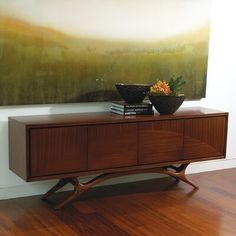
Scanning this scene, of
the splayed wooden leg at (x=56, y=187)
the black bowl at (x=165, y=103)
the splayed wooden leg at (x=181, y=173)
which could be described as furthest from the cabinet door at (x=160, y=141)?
the splayed wooden leg at (x=56, y=187)

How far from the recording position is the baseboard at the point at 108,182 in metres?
3.30

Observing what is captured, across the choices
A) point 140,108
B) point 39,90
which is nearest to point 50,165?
point 39,90

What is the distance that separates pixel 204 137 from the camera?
3584mm

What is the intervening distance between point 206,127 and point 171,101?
0.42 metres

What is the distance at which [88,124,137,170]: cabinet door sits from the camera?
10.2 feet

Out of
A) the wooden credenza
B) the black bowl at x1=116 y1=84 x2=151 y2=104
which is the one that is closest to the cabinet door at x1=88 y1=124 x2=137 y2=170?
the wooden credenza

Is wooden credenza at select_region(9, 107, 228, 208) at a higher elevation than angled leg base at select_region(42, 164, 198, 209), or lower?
higher

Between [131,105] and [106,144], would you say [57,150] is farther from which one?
[131,105]

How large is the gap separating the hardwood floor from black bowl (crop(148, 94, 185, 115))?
0.68 m

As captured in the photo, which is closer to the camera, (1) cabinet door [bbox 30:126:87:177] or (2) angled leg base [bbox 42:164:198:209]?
(1) cabinet door [bbox 30:126:87:177]

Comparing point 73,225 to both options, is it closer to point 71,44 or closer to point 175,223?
point 175,223

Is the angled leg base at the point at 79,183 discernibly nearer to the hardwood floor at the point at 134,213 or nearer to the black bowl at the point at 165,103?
the hardwood floor at the point at 134,213

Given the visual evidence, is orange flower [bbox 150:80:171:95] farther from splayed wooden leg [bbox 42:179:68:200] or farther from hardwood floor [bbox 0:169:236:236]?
splayed wooden leg [bbox 42:179:68:200]

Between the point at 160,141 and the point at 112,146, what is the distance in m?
0.42
